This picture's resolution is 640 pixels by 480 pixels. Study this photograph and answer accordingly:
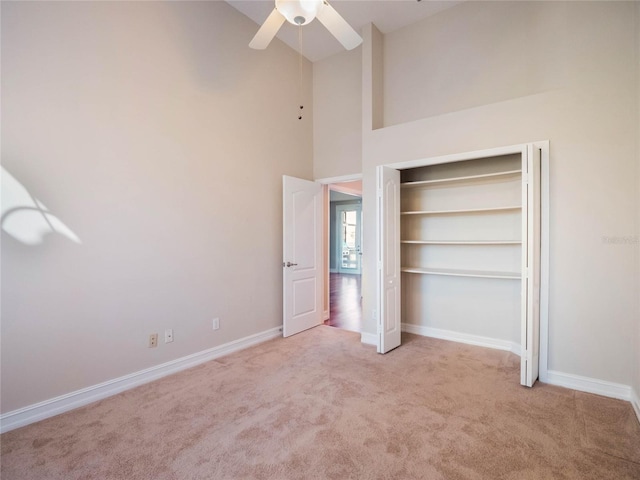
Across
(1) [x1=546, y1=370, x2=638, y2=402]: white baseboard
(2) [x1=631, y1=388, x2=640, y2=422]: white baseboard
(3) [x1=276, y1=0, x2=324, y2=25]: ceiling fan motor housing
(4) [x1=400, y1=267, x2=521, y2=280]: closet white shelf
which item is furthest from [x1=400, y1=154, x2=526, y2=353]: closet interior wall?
(3) [x1=276, y1=0, x2=324, y2=25]: ceiling fan motor housing

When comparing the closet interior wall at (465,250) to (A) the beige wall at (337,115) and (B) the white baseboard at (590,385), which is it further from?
(A) the beige wall at (337,115)

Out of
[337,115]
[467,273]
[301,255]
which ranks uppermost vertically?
[337,115]

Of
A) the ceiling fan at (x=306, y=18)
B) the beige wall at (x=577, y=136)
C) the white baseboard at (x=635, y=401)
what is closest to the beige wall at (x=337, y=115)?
the beige wall at (x=577, y=136)

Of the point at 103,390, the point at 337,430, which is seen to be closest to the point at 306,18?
the point at 337,430

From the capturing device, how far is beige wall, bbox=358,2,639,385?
8.32ft

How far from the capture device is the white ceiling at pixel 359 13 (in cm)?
357

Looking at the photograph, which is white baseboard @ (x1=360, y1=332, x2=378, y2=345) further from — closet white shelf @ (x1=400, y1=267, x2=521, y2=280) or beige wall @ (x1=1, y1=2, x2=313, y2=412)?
beige wall @ (x1=1, y1=2, x2=313, y2=412)

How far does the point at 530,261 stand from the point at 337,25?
2.44 meters

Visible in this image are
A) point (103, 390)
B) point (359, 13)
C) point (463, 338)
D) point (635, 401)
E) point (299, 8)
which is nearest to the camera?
point (299, 8)

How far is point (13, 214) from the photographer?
2186mm

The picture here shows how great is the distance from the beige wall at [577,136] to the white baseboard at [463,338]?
740 mm

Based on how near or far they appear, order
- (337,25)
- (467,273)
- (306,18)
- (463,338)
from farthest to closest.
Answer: (463,338), (467,273), (337,25), (306,18)

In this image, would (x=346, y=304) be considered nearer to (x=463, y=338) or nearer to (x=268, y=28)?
(x=463, y=338)

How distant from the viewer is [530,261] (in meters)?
2.68
